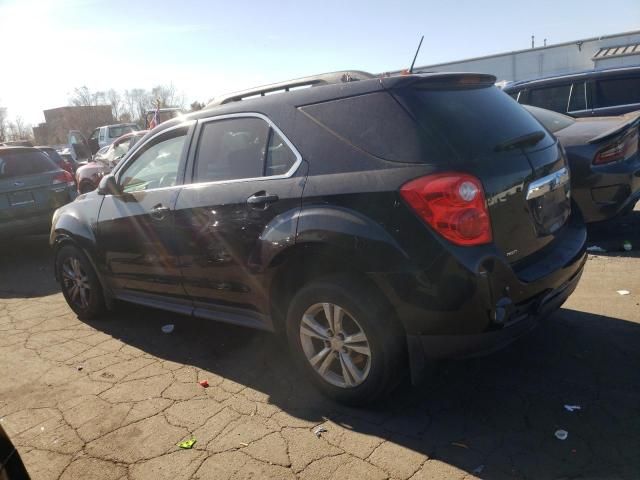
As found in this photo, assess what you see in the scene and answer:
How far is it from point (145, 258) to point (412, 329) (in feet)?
8.11

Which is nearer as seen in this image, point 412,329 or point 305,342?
point 412,329

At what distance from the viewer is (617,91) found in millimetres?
7418

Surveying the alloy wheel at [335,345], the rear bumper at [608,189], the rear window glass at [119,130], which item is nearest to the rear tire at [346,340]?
the alloy wheel at [335,345]

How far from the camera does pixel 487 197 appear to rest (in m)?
2.60

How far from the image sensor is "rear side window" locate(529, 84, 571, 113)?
7797mm

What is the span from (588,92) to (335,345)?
261 inches

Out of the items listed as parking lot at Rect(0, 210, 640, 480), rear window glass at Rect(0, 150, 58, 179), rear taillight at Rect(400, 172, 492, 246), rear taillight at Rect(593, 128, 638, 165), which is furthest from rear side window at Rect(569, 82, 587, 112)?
rear window glass at Rect(0, 150, 58, 179)

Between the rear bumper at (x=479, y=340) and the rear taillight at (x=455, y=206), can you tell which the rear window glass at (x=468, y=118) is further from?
the rear bumper at (x=479, y=340)

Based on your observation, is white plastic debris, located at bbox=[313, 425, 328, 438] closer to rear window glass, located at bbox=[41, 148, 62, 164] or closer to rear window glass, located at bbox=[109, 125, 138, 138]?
rear window glass, located at bbox=[41, 148, 62, 164]

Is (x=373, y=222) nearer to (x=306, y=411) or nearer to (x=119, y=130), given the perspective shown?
(x=306, y=411)

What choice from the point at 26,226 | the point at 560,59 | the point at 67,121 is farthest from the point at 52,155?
the point at 67,121

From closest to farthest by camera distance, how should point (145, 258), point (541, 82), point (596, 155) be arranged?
point (145, 258) < point (596, 155) < point (541, 82)

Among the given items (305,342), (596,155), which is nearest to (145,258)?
(305,342)

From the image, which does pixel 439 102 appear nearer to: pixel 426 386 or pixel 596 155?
pixel 426 386
